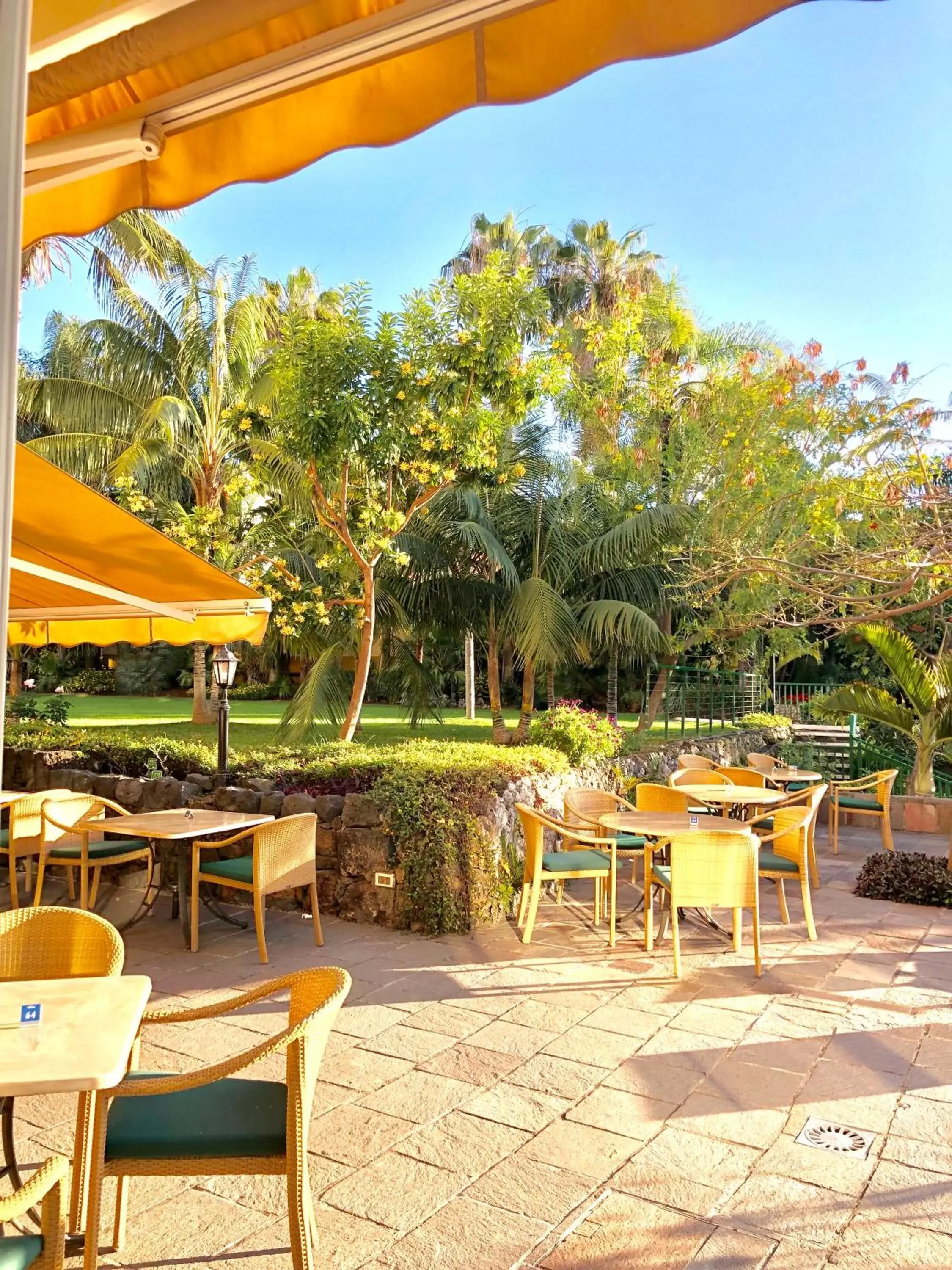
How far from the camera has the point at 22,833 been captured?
6910 millimetres

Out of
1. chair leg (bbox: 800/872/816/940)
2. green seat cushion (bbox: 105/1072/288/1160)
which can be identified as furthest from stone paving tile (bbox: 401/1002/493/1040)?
chair leg (bbox: 800/872/816/940)

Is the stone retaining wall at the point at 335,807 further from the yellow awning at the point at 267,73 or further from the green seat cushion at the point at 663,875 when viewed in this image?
the yellow awning at the point at 267,73

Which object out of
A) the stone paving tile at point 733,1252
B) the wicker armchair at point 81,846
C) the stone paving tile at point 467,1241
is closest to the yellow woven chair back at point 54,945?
the stone paving tile at point 467,1241

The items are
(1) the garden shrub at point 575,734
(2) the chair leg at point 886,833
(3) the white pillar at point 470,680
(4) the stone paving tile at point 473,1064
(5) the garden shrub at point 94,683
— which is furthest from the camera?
(5) the garden shrub at point 94,683

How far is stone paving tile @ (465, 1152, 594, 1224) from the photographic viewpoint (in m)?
3.14

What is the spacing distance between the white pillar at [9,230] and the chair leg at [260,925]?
16.0 ft

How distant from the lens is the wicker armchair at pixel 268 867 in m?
5.90

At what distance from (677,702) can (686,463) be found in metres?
3.77

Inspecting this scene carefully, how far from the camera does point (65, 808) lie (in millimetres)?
6688

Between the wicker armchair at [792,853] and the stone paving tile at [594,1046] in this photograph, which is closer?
the stone paving tile at [594,1046]

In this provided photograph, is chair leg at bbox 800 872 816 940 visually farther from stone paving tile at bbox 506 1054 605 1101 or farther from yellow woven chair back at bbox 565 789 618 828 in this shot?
stone paving tile at bbox 506 1054 605 1101

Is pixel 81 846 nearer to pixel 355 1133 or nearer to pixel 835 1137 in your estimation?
pixel 355 1133

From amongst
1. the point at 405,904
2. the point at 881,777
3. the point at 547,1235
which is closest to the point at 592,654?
the point at 881,777

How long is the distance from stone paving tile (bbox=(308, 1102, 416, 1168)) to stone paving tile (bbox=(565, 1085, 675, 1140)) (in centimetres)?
69
